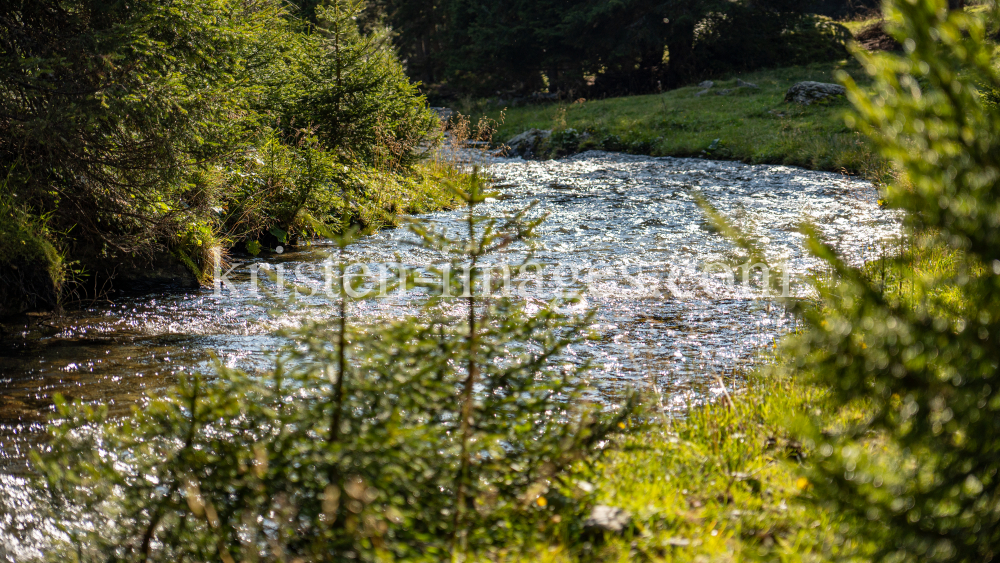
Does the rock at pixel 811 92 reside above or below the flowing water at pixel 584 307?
above

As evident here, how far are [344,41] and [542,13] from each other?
99.1ft

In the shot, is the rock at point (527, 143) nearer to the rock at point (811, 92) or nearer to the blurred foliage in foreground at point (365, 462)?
the rock at point (811, 92)

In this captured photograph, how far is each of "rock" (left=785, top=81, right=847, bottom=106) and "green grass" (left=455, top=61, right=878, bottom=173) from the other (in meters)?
0.39

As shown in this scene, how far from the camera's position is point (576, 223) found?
11516 millimetres

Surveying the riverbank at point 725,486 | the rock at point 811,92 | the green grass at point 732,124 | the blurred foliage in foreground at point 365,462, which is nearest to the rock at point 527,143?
the green grass at point 732,124

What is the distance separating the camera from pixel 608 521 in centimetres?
268

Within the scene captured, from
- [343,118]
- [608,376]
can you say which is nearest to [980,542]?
[608,376]

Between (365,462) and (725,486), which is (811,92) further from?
(365,462)

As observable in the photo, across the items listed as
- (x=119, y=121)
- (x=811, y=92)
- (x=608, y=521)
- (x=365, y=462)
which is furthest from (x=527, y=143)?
(x=365, y=462)

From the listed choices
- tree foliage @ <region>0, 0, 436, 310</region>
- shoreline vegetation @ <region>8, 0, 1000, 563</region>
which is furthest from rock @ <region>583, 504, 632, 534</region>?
tree foliage @ <region>0, 0, 436, 310</region>

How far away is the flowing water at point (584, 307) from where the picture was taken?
4.82 meters

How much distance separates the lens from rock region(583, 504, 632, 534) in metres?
2.65

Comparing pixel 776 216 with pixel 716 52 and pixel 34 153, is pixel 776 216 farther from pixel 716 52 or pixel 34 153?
pixel 716 52

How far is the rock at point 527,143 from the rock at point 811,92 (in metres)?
8.66
